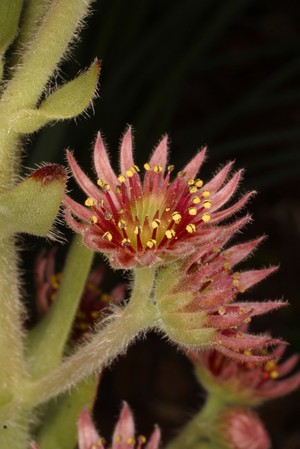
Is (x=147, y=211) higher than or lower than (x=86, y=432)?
higher

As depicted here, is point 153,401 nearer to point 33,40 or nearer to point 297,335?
point 297,335

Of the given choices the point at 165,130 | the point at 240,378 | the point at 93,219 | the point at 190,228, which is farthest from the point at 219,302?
the point at 165,130

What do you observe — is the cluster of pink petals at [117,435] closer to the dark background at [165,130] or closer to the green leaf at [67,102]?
the green leaf at [67,102]

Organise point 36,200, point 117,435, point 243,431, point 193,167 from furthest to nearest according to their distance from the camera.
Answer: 1. point 243,431
2. point 117,435
3. point 193,167
4. point 36,200

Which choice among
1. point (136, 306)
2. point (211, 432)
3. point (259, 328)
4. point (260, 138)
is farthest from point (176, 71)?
point (136, 306)

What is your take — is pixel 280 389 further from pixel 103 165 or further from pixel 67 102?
pixel 67 102
